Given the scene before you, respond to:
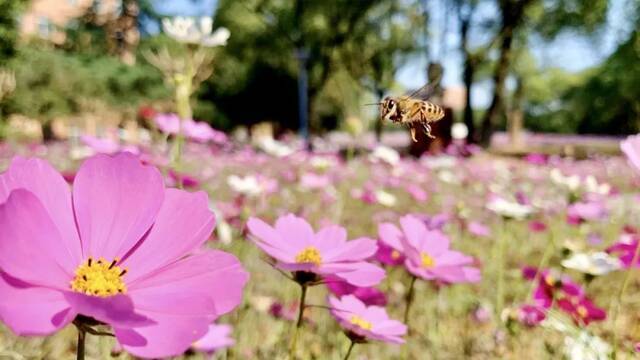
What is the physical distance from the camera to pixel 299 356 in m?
1.58

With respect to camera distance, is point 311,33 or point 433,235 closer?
point 433,235

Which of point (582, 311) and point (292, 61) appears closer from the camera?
point (582, 311)

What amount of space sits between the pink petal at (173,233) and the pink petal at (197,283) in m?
0.01

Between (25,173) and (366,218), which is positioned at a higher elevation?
(25,173)

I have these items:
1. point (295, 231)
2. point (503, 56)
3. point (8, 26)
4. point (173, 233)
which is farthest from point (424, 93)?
point (503, 56)

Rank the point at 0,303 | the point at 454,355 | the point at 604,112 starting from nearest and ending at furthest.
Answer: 1. the point at 0,303
2. the point at 454,355
3. the point at 604,112

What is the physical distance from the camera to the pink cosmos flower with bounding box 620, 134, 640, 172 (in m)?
0.66

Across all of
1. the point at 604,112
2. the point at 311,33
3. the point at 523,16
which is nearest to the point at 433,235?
the point at 523,16

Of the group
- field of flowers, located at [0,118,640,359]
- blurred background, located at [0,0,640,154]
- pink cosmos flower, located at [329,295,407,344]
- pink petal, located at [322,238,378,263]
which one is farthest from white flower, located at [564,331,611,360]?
blurred background, located at [0,0,640,154]

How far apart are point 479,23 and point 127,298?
727 inches

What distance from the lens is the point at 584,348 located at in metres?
1.00

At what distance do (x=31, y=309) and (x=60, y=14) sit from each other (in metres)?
31.8

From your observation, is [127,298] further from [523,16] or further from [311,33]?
[311,33]

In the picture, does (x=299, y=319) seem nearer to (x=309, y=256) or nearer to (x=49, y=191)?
(x=309, y=256)
